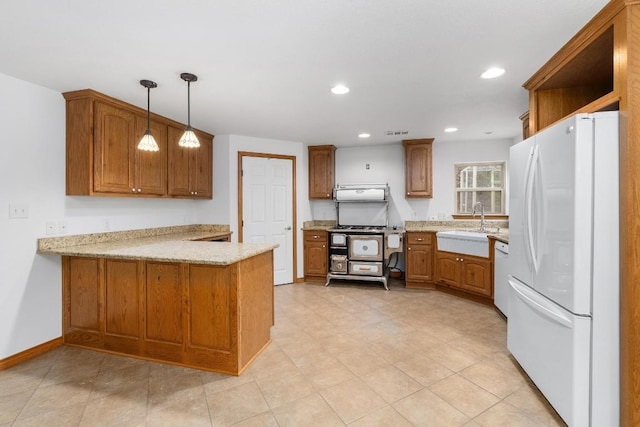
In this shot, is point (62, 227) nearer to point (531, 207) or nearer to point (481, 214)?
point (531, 207)

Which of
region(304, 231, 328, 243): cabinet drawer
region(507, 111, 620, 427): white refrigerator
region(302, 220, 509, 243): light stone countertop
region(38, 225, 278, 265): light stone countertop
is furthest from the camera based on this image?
region(304, 231, 328, 243): cabinet drawer

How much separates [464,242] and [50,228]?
14.4 feet

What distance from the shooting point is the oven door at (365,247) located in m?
4.46

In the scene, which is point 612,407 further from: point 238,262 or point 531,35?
point 238,262

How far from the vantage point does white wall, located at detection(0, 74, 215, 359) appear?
235 centimetres

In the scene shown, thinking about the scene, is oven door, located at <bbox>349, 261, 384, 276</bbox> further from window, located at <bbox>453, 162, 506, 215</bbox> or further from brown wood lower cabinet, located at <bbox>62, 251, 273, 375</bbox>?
brown wood lower cabinet, located at <bbox>62, 251, 273, 375</bbox>

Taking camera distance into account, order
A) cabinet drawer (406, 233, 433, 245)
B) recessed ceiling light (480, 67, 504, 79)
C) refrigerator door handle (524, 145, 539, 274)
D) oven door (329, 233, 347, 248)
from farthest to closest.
Result: 1. oven door (329, 233, 347, 248)
2. cabinet drawer (406, 233, 433, 245)
3. recessed ceiling light (480, 67, 504, 79)
4. refrigerator door handle (524, 145, 539, 274)

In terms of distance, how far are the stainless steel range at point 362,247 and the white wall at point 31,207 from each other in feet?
10.0

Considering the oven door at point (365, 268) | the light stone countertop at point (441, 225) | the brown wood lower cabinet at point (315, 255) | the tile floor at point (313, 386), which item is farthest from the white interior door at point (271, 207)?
the tile floor at point (313, 386)

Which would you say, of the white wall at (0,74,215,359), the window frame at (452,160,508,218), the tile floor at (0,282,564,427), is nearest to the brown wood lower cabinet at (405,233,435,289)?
the window frame at (452,160,508,218)

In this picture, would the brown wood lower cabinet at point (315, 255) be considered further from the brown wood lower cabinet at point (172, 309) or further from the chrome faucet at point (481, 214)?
the chrome faucet at point (481, 214)

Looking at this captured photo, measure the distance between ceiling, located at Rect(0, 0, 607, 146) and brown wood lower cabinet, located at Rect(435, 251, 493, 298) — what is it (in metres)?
1.81

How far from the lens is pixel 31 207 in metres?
2.50

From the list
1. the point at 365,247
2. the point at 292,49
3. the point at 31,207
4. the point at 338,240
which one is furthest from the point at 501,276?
the point at 31,207
